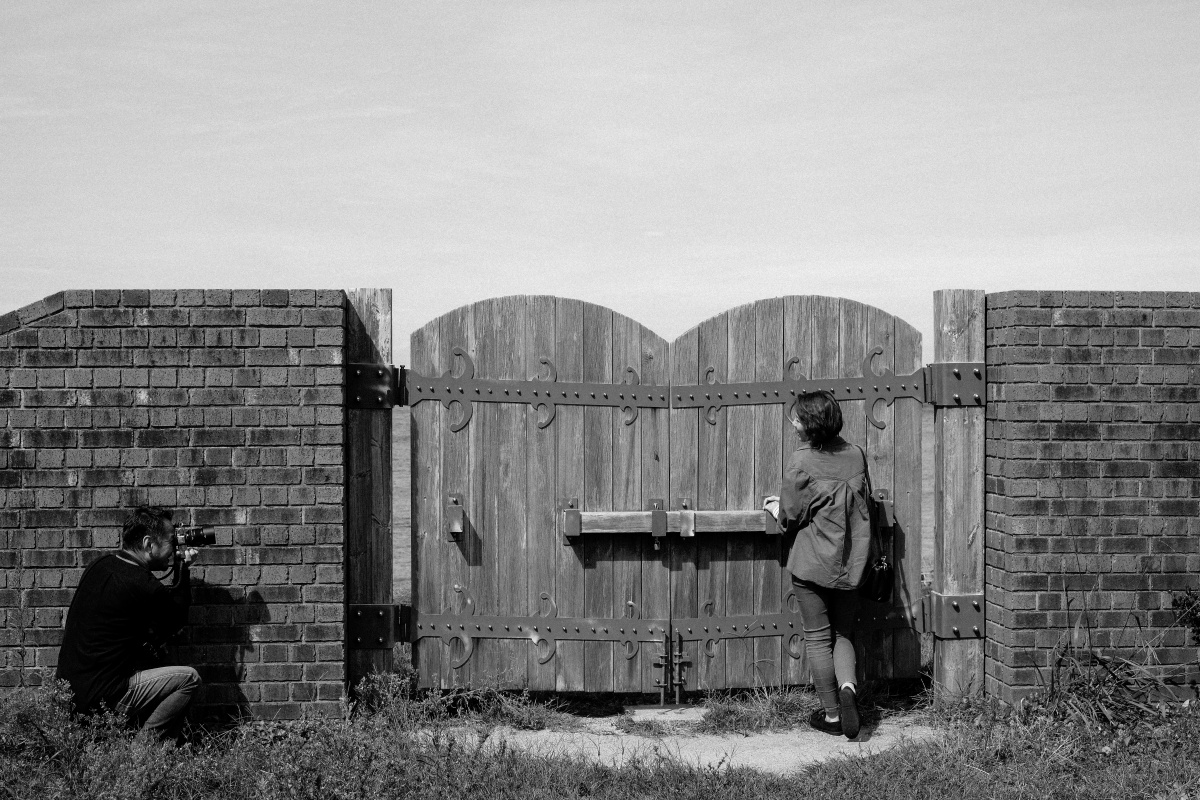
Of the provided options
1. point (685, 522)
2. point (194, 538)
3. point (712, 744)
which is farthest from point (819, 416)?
point (194, 538)

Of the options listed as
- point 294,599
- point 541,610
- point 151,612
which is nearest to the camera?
point 151,612

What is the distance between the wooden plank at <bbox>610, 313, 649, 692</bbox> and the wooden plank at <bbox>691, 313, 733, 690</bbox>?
307mm

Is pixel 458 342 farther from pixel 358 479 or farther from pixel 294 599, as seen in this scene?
pixel 294 599

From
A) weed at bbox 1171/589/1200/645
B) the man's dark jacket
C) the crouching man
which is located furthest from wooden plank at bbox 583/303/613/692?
weed at bbox 1171/589/1200/645

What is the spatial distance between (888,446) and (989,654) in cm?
132

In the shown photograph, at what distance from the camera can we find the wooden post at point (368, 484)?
572 cm

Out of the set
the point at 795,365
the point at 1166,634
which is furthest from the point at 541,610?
the point at 1166,634

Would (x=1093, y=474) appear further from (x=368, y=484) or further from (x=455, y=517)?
(x=368, y=484)

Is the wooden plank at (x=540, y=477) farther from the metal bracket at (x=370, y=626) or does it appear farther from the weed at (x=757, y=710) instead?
the weed at (x=757, y=710)

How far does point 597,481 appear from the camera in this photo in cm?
587

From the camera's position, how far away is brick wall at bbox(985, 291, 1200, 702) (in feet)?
19.0

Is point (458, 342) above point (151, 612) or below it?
above

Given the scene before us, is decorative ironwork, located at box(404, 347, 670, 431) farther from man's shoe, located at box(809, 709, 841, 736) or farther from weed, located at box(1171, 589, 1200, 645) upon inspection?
weed, located at box(1171, 589, 1200, 645)

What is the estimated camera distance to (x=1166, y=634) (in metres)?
5.87
